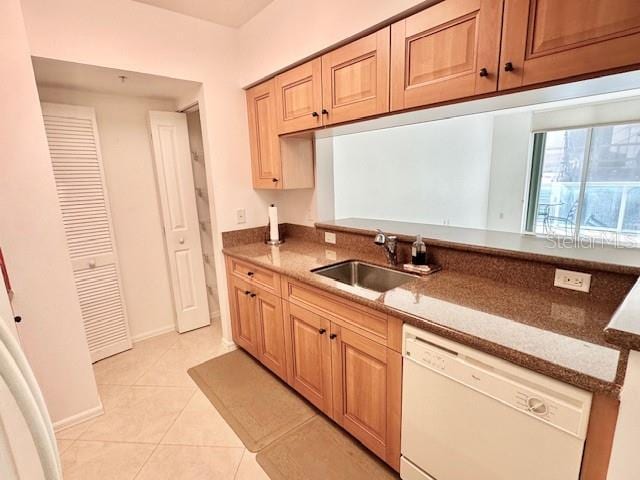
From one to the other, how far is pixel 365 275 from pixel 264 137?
4.25ft

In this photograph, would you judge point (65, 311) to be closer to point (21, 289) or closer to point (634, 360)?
point (21, 289)

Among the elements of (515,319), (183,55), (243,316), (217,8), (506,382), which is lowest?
(243,316)

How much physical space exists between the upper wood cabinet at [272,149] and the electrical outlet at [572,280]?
5.52 feet

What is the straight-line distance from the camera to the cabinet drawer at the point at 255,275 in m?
2.02

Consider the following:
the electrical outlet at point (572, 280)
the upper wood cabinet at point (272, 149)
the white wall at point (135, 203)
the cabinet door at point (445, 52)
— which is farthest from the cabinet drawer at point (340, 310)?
the white wall at point (135, 203)

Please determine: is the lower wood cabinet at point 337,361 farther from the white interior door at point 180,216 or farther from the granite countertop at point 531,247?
the white interior door at point 180,216

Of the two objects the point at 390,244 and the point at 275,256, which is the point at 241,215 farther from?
the point at 390,244

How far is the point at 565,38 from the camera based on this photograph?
1014 mm

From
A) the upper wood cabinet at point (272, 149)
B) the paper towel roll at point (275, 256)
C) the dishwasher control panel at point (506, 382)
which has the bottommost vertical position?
the dishwasher control panel at point (506, 382)

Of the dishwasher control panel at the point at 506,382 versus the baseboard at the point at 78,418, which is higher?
the dishwasher control panel at the point at 506,382

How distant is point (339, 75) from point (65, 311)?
6.80 feet

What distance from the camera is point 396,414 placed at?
1.38 meters

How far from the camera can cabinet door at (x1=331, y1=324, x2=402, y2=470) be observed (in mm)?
1381

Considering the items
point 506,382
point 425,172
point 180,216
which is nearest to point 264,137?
point 180,216
